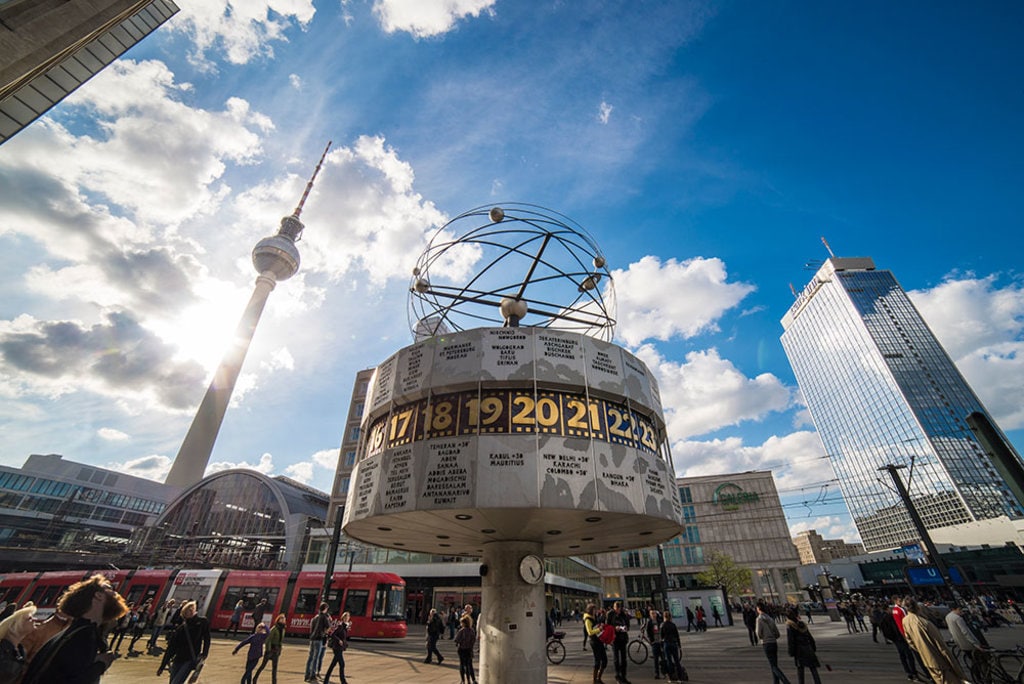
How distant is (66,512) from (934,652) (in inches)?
4562

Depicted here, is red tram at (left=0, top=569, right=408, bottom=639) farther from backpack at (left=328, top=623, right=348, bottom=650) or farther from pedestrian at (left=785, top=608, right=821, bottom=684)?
pedestrian at (left=785, top=608, right=821, bottom=684)

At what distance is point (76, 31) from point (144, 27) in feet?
53.7

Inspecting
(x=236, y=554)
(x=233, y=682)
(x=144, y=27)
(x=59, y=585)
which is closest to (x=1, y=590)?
(x=59, y=585)

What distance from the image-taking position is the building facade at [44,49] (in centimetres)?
988

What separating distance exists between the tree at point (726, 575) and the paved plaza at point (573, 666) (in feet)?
128

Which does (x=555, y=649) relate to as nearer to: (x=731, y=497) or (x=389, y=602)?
(x=389, y=602)

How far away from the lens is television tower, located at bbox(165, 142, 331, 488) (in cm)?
9125

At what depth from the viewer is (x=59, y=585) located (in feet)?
96.5

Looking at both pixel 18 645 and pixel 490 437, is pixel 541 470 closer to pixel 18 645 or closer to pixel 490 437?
pixel 490 437

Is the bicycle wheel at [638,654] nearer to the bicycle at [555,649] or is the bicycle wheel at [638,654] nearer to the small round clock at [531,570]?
the bicycle at [555,649]

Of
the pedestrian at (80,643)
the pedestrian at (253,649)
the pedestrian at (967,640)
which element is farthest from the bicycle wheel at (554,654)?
the pedestrian at (80,643)

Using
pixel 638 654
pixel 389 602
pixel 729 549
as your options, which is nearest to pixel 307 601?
pixel 389 602

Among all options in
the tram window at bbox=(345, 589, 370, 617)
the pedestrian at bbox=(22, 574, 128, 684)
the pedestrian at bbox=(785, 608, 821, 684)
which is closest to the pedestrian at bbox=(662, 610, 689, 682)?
the pedestrian at bbox=(785, 608, 821, 684)

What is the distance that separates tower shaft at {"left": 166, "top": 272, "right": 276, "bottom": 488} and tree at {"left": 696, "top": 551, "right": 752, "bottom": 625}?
10236 cm
